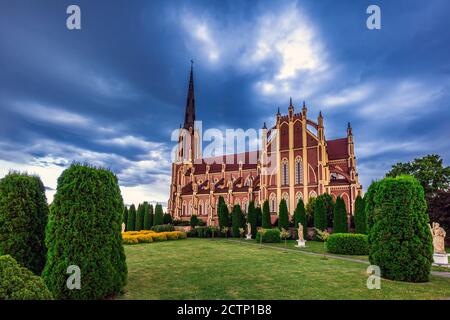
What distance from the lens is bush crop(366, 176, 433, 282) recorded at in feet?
33.2

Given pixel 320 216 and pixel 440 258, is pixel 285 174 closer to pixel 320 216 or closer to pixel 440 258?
pixel 320 216

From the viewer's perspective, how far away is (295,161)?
44.4m

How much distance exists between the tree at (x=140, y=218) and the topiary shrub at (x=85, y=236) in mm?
39660

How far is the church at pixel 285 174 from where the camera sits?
41397 mm

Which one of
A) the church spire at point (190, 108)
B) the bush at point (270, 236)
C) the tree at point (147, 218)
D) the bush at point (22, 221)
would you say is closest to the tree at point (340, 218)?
the bush at point (270, 236)

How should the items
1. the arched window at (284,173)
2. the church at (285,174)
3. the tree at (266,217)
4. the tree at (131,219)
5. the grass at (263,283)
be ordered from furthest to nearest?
the tree at (131,219) → the arched window at (284,173) → the church at (285,174) → the tree at (266,217) → the grass at (263,283)

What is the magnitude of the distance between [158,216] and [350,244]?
32.1 metres

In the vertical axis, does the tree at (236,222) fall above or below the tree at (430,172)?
below

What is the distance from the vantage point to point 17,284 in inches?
187

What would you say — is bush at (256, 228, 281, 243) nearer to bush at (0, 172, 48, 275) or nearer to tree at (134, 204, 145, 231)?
bush at (0, 172, 48, 275)

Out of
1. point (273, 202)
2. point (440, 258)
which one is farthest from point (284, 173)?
point (440, 258)

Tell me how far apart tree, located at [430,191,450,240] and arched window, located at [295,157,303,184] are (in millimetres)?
19744

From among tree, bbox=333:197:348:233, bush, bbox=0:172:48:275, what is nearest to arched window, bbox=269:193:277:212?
tree, bbox=333:197:348:233

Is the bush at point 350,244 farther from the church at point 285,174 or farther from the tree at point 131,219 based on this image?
the tree at point 131,219
